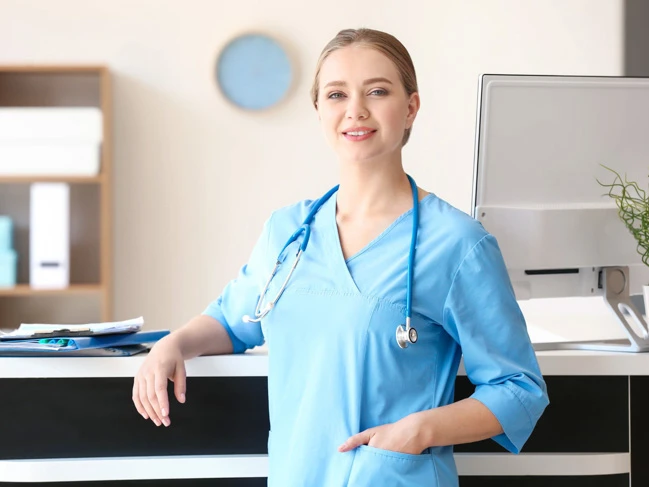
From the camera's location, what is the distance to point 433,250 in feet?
3.85

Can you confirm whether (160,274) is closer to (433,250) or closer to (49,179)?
(49,179)

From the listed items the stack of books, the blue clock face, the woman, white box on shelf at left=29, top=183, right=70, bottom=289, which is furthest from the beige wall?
the woman

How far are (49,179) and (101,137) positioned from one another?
270 mm

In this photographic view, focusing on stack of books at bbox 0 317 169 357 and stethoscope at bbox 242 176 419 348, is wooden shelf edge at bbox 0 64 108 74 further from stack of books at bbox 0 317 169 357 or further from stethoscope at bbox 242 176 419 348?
stethoscope at bbox 242 176 419 348

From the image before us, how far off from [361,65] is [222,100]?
98.8 inches

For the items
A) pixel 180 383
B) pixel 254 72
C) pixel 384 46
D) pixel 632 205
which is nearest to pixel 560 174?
pixel 632 205

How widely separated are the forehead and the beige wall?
95.9 inches

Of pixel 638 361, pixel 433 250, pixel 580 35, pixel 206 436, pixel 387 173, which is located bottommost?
pixel 206 436

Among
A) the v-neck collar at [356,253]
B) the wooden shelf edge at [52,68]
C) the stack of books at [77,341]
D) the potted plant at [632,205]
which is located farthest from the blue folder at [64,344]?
the wooden shelf edge at [52,68]

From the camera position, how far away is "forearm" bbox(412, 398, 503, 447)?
44.0 inches

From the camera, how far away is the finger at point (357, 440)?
1139mm

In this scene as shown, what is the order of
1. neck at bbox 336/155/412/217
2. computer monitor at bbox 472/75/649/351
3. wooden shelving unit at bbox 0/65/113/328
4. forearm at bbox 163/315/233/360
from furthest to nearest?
1. wooden shelving unit at bbox 0/65/113/328
2. computer monitor at bbox 472/75/649/351
3. forearm at bbox 163/315/233/360
4. neck at bbox 336/155/412/217

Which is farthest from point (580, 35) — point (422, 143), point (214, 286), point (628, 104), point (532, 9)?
point (628, 104)

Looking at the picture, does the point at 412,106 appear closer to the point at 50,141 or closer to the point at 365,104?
the point at 365,104
